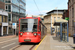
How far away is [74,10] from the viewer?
91.7ft

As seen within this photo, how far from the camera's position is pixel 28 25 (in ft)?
44.2

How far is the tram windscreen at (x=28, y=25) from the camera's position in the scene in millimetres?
13422

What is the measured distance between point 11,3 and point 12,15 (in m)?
4.18

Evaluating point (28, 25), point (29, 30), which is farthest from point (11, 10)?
point (29, 30)

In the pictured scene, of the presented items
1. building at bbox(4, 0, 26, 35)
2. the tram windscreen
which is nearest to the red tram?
the tram windscreen

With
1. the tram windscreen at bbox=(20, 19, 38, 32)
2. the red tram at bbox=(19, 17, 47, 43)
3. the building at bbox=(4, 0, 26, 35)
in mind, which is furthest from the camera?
the building at bbox=(4, 0, 26, 35)

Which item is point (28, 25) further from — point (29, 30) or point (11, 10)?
point (11, 10)

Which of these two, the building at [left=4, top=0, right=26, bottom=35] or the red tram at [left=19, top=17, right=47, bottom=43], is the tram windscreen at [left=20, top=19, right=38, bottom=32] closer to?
the red tram at [left=19, top=17, right=47, bottom=43]

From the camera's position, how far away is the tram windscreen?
1342cm

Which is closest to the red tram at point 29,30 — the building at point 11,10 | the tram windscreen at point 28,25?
the tram windscreen at point 28,25

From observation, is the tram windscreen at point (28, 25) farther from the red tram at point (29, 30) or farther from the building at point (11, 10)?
the building at point (11, 10)

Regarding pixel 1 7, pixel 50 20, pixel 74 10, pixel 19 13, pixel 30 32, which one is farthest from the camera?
pixel 50 20

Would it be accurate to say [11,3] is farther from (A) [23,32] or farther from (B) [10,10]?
(A) [23,32]

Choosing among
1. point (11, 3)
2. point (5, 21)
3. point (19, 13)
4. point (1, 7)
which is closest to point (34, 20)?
point (1, 7)
